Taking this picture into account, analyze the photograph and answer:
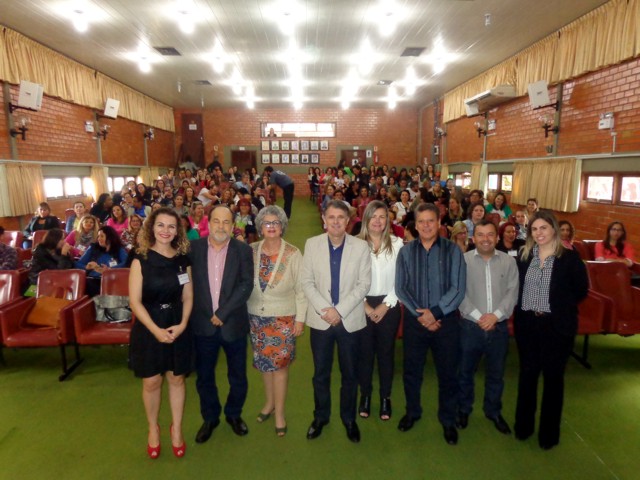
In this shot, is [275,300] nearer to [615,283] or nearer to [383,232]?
[383,232]

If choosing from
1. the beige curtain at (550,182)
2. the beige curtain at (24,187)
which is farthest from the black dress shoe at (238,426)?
the beige curtain at (24,187)

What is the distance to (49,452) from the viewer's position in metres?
2.86

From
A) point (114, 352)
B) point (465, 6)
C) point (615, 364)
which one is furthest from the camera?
point (465, 6)

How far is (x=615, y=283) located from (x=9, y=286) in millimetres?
6436

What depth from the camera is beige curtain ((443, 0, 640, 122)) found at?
22.0ft

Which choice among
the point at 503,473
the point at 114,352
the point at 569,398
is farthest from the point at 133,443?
the point at 569,398

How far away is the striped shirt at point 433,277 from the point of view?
2.78 metres

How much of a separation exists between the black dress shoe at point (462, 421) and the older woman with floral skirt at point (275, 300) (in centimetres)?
138

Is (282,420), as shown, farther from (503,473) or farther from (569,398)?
(569,398)

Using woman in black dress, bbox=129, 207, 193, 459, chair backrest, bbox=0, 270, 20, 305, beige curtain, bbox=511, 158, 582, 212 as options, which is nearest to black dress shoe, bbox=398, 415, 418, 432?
woman in black dress, bbox=129, 207, 193, 459

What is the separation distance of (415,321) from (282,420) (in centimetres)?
122

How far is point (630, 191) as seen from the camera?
690cm

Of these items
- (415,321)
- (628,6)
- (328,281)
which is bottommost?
(415,321)

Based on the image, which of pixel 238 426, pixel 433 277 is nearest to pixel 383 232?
pixel 433 277
